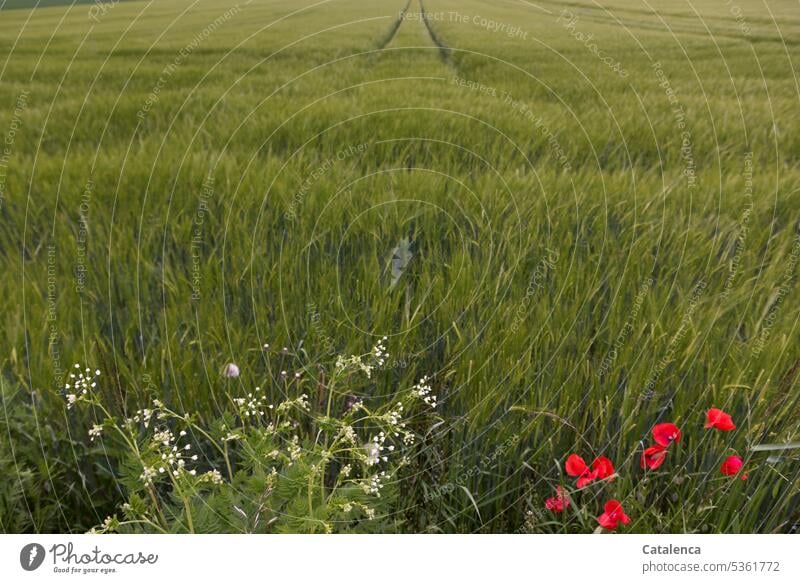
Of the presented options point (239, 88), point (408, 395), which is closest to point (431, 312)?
point (408, 395)

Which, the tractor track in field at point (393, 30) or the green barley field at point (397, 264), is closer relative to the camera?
the green barley field at point (397, 264)

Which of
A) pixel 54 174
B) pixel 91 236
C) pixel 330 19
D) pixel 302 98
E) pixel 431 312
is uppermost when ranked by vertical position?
pixel 330 19

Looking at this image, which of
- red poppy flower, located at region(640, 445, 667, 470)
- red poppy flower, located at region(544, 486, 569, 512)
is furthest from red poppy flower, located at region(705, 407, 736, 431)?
red poppy flower, located at region(544, 486, 569, 512)

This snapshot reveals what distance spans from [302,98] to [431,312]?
798 mm

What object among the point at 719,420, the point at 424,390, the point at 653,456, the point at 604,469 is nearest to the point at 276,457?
the point at 424,390

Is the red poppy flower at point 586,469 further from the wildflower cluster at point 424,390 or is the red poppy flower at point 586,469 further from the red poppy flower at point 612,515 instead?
the wildflower cluster at point 424,390

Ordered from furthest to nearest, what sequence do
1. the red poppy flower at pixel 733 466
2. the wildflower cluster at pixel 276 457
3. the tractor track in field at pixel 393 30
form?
the tractor track in field at pixel 393 30 < the red poppy flower at pixel 733 466 < the wildflower cluster at pixel 276 457

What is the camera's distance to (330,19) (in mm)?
2131
